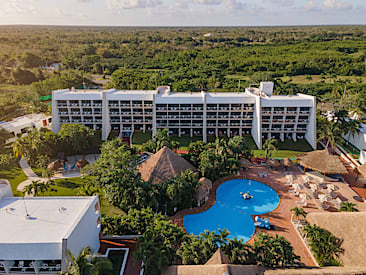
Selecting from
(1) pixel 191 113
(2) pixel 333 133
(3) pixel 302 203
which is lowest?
(3) pixel 302 203

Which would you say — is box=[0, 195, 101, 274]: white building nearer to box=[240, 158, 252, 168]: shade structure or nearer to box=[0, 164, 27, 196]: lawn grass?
box=[0, 164, 27, 196]: lawn grass

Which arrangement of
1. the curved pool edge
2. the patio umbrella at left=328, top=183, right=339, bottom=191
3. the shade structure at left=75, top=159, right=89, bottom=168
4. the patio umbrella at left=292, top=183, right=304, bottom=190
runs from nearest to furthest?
the curved pool edge < the patio umbrella at left=328, top=183, right=339, bottom=191 < the patio umbrella at left=292, top=183, right=304, bottom=190 < the shade structure at left=75, top=159, right=89, bottom=168

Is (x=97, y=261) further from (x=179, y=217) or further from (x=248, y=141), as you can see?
(x=248, y=141)

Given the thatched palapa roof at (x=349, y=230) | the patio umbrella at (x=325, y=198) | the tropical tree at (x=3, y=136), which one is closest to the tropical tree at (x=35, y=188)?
the tropical tree at (x=3, y=136)

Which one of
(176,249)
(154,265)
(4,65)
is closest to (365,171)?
(176,249)

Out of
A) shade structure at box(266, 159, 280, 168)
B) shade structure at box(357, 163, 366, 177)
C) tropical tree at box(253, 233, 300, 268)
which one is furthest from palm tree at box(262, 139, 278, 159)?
tropical tree at box(253, 233, 300, 268)

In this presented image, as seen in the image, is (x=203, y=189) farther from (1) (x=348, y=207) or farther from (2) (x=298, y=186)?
(1) (x=348, y=207)

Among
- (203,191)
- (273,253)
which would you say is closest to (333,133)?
(203,191)
